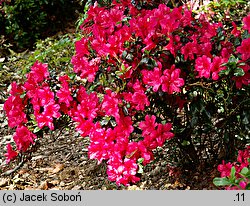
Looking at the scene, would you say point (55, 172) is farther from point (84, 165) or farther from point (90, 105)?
point (90, 105)

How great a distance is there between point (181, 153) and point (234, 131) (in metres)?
0.38

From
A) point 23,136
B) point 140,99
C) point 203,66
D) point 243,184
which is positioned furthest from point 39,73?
point 243,184

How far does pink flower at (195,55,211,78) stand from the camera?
86.5 inches

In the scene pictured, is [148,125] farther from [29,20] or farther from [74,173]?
[29,20]

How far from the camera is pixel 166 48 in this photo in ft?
7.41

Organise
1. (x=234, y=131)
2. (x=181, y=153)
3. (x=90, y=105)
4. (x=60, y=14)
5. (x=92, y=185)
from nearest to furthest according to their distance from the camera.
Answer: (x=90, y=105) → (x=234, y=131) → (x=181, y=153) → (x=92, y=185) → (x=60, y=14)

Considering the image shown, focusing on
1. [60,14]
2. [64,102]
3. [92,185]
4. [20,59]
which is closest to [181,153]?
[92,185]

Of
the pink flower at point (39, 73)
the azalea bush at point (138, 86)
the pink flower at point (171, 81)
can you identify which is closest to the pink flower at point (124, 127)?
the azalea bush at point (138, 86)

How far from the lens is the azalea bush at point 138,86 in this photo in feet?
7.41

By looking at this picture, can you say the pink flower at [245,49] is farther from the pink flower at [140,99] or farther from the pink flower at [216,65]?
the pink flower at [140,99]

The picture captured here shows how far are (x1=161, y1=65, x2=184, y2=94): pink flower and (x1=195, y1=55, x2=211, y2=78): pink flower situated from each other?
0.28ft

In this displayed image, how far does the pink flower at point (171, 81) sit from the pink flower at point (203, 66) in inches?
3.3

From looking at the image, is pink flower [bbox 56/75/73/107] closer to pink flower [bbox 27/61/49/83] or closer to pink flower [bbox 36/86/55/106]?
pink flower [bbox 36/86/55/106]
